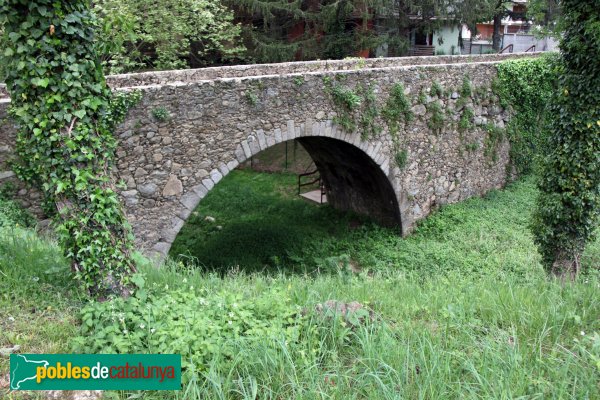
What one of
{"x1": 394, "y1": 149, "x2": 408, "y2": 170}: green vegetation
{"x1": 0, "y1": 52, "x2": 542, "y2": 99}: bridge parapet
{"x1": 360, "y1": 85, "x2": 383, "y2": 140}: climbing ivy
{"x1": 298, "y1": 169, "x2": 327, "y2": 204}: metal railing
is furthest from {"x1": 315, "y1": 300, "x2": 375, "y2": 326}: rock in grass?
{"x1": 298, "y1": 169, "x2": 327, "y2": 204}: metal railing

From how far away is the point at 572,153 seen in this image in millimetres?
6441

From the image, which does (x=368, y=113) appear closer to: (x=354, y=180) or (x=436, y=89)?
(x=436, y=89)

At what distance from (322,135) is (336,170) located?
322cm

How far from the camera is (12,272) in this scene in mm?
3789

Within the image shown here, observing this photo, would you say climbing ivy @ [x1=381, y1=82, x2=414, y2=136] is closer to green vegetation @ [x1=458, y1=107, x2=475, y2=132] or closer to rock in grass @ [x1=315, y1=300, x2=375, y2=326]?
green vegetation @ [x1=458, y1=107, x2=475, y2=132]

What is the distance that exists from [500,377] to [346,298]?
1338 millimetres

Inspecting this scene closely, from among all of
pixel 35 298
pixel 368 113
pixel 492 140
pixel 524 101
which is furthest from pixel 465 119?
pixel 35 298

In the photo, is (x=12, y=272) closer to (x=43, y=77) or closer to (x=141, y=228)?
(x=43, y=77)

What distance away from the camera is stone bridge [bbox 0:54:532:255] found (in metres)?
6.83

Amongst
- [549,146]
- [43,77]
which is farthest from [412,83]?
[43,77]

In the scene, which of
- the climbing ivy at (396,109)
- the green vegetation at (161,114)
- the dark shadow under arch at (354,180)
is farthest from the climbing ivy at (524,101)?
the green vegetation at (161,114)

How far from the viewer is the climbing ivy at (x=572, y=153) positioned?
612 cm

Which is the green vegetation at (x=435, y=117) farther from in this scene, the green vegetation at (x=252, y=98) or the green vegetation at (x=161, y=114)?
the green vegetation at (x=161, y=114)

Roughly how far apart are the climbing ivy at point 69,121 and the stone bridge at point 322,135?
101 inches
